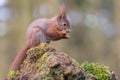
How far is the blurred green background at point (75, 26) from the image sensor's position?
1582cm

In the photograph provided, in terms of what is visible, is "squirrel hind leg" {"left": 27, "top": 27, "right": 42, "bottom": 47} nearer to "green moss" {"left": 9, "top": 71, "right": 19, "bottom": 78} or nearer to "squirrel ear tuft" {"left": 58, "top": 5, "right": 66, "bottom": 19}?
"squirrel ear tuft" {"left": 58, "top": 5, "right": 66, "bottom": 19}

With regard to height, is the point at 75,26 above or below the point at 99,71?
below

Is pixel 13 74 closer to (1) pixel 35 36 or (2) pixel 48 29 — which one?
(1) pixel 35 36

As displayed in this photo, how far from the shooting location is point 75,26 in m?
17.8

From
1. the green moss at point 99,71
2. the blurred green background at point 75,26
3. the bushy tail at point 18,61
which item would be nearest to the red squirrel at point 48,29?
the bushy tail at point 18,61

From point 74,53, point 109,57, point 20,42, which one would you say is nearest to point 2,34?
point 20,42

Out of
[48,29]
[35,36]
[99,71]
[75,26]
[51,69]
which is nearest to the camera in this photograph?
[51,69]

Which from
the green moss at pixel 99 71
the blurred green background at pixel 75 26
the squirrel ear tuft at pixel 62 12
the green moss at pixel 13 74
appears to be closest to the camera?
the green moss at pixel 13 74

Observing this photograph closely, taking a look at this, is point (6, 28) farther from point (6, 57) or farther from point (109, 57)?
point (109, 57)

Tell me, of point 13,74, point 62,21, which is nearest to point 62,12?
point 62,21

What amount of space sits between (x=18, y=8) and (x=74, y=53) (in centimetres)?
274

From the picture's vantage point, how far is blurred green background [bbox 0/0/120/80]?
623 inches

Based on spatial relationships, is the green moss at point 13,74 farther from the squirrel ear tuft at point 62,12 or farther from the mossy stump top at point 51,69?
the squirrel ear tuft at point 62,12

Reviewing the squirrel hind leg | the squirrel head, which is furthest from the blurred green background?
the squirrel hind leg
